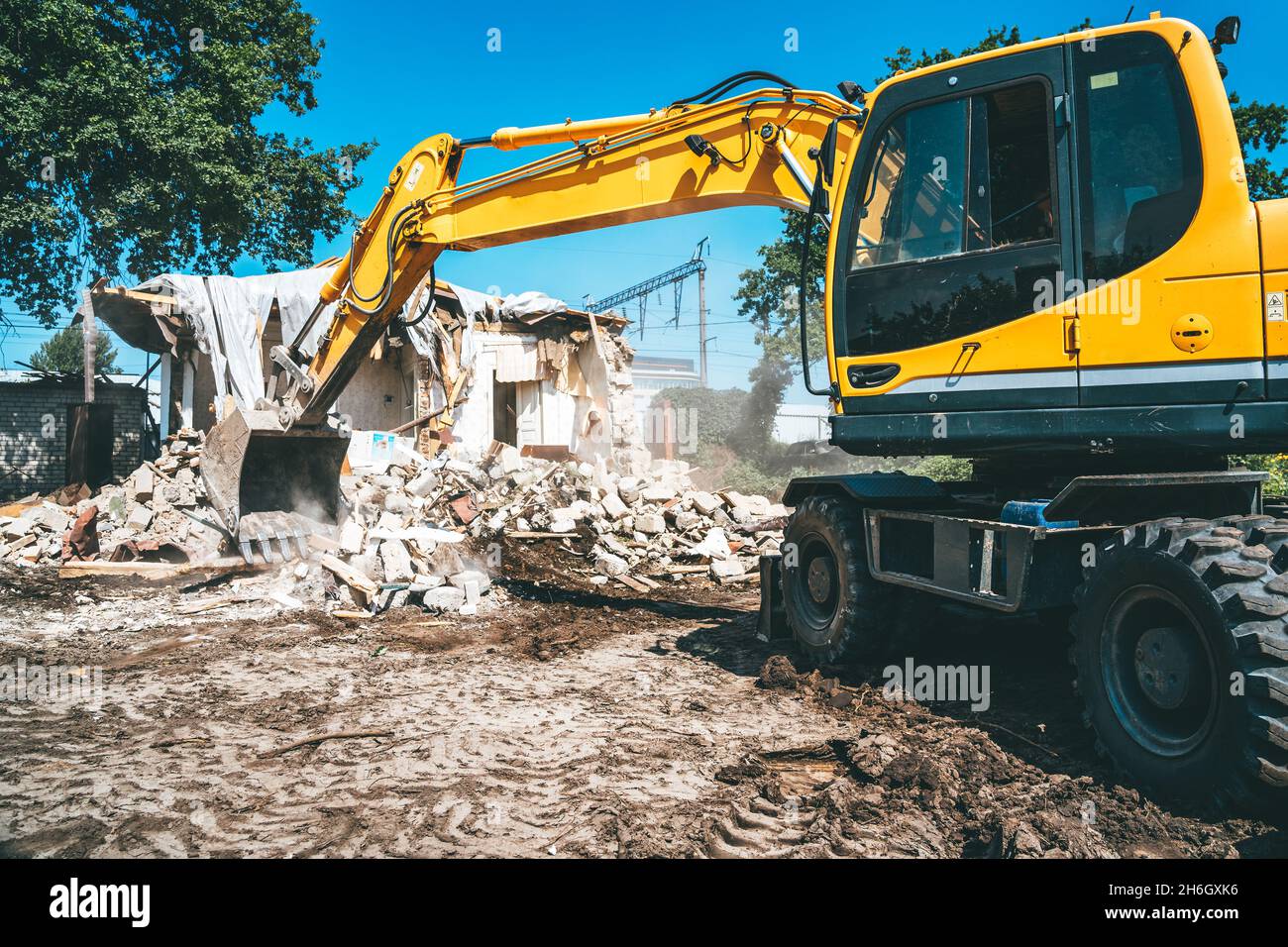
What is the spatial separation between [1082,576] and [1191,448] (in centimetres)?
77

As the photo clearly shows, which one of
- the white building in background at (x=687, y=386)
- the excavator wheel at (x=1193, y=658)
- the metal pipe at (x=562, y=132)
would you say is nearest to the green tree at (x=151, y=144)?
the white building in background at (x=687, y=386)

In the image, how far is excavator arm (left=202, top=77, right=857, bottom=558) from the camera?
19.9 ft

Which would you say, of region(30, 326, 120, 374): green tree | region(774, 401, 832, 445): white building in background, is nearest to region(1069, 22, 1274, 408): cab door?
region(774, 401, 832, 445): white building in background

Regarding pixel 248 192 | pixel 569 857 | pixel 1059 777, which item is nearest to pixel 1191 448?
pixel 1059 777

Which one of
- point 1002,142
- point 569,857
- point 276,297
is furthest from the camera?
point 276,297

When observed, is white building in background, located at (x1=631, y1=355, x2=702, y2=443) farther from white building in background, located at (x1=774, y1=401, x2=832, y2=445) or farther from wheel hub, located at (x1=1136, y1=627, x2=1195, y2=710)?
wheel hub, located at (x1=1136, y1=627, x2=1195, y2=710)

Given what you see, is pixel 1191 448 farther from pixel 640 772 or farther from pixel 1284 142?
pixel 1284 142

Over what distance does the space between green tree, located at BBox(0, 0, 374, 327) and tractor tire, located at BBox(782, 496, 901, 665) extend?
1818 cm

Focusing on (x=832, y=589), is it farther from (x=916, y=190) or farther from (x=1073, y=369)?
(x=916, y=190)

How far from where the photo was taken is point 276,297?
48.5 feet

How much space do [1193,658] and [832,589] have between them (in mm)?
2567

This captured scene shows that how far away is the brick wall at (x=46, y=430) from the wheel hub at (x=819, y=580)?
16375 millimetres

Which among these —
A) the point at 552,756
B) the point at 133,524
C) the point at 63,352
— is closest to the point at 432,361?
the point at 133,524

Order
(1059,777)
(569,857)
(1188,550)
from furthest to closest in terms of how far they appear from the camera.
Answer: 1. (1059,777)
2. (1188,550)
3. (569,857)
